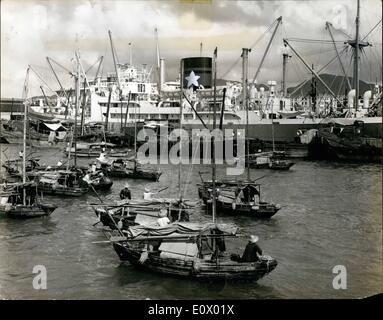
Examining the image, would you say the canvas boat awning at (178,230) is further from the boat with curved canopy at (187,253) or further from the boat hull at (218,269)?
Result: the boat hull at (218,269)

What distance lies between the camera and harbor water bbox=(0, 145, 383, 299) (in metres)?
12.6

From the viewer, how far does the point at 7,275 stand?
13.4 metres

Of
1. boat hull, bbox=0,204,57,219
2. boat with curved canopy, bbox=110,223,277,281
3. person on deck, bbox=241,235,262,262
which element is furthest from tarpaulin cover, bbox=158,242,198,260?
boat hull, bbox=0,204,57,219

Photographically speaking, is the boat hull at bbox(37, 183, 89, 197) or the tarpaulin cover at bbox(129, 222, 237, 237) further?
the boat hull at bbox(37, 183, 89, 197)

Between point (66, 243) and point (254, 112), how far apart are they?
45.6 m

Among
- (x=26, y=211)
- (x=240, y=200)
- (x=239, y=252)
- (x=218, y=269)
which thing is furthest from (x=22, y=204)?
(x=218, y=269)

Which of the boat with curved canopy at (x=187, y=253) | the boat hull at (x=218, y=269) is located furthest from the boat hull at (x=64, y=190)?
the boat hull at (x=218, y=269)

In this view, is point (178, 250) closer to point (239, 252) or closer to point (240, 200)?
point (239, 252)

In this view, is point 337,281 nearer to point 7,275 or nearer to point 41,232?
point 7,275

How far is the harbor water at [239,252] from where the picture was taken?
12.6 m

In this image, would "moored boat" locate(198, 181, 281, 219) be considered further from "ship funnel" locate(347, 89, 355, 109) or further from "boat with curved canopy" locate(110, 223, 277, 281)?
"ship funnel" locate(347, 89, 355, 109)

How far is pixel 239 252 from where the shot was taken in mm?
15867

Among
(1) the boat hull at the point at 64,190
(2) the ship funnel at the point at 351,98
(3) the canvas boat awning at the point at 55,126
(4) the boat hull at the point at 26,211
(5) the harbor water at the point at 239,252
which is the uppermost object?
(2) the ship funnel at the point at 351,98
